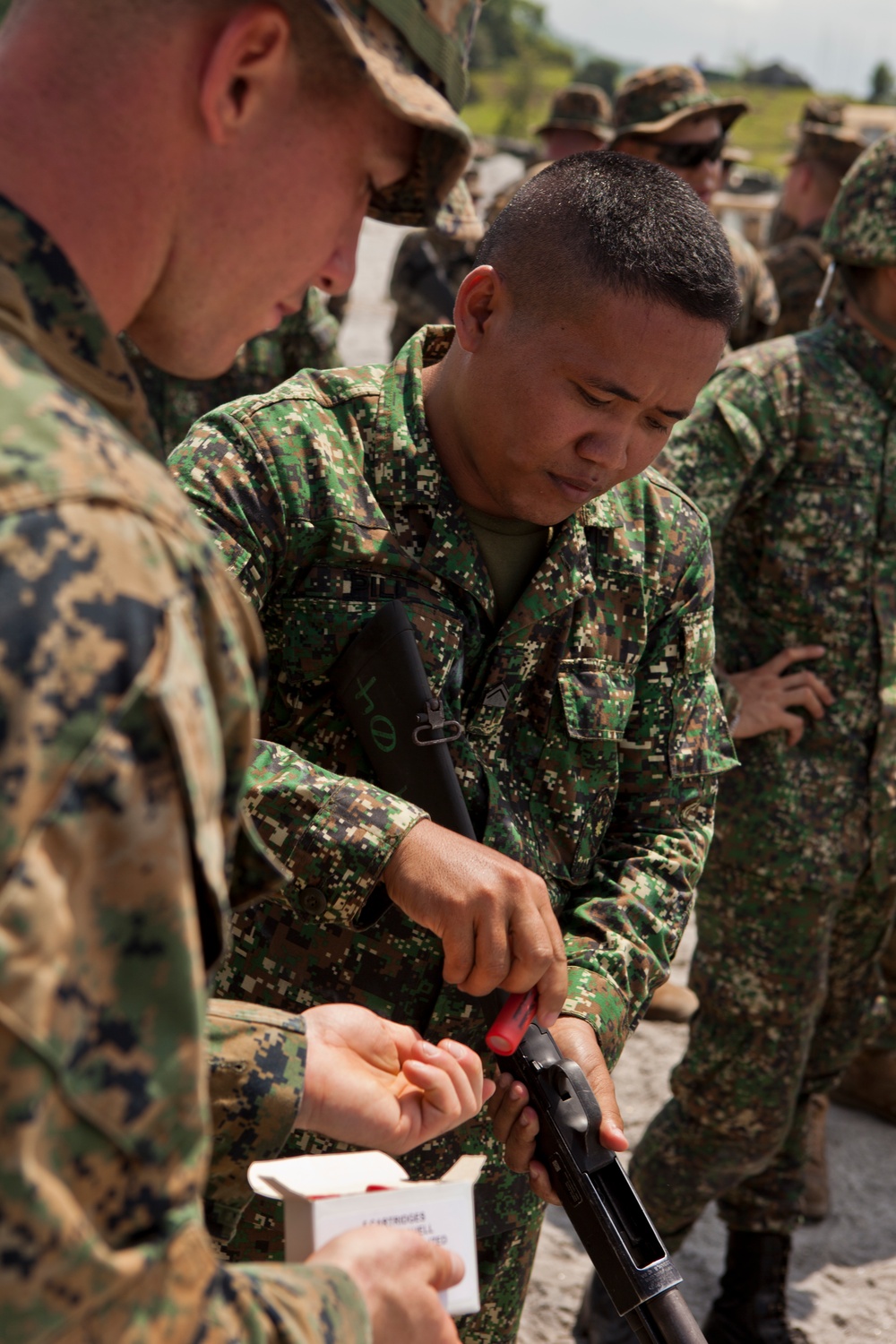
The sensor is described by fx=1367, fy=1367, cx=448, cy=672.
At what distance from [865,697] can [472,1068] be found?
2138 millimetres

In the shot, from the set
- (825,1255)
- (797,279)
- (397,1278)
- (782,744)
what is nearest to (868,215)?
(782,744)

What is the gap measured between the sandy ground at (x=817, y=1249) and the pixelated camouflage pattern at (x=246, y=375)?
2.72 meters

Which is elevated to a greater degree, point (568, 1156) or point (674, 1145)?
point (568, 1156)

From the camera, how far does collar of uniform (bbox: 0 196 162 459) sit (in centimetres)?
99

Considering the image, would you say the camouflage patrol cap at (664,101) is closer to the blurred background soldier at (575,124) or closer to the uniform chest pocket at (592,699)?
the blurred background soldier at (575,124)

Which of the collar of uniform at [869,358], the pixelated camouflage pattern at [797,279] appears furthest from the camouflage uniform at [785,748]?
the pixelated camouflage pattern at [797,279]

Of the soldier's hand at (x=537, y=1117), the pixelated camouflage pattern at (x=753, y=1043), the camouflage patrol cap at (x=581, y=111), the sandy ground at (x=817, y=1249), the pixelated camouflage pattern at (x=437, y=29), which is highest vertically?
the pixelated camouflage pattern at (x=437, y=29)

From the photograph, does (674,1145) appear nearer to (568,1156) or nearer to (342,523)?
(568,1156)

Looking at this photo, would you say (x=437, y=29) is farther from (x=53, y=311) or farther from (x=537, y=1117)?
(x=537, y=1117)

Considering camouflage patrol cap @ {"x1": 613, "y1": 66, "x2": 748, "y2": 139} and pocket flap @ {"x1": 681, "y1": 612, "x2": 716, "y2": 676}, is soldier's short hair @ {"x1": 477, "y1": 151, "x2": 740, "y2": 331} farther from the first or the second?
camouflage patrol cap @ {"x1": 613, "y1": 66, "x2": 748, "y2": 139}

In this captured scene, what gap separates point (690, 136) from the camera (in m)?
5.95

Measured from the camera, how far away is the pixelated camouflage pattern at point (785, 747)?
334 centimetres

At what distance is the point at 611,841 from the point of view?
2.32 metres

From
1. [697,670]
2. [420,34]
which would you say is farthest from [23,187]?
[697,670]
